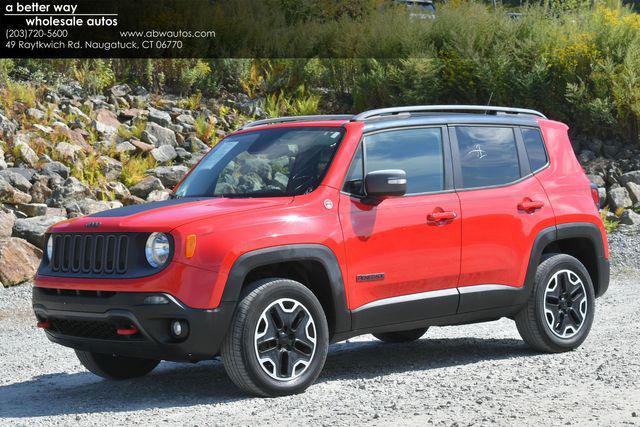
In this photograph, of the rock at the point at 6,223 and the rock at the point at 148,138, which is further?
the rock at the point at 148,138

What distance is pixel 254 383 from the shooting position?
21.7ft

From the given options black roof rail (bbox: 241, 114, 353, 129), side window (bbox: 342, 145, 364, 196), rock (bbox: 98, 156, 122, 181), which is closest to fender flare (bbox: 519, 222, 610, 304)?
side window (bbox: 342, 145, 364, 196)

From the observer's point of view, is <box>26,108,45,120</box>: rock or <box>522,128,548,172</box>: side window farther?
<box>26,108,45,120</box>: rock

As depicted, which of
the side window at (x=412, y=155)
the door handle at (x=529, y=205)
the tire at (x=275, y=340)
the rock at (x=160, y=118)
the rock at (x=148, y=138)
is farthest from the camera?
the rock at (x=160, y=118)

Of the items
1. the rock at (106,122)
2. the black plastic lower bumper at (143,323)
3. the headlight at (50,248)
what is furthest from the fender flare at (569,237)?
the rock at (106,122)

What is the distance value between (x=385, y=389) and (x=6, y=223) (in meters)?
8.03

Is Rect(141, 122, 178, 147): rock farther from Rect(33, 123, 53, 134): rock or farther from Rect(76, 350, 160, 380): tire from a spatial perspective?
Rect(76, 350, 160, 380): tire

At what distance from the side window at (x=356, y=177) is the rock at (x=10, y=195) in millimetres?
8385

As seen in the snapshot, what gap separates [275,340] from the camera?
22.2 ft

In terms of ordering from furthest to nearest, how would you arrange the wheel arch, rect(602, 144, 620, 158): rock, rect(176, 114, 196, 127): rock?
1. rect(602, 144, 620, 158): rock
2. rect(176, 114, 196, 127): rock
3. the wheel arch

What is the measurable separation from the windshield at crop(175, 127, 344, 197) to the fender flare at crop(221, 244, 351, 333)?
0.50m

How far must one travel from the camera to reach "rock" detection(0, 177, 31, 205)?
47.6 feet

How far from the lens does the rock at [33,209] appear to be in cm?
1447

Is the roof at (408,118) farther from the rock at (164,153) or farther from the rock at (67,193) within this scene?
the rock at (164,153)
